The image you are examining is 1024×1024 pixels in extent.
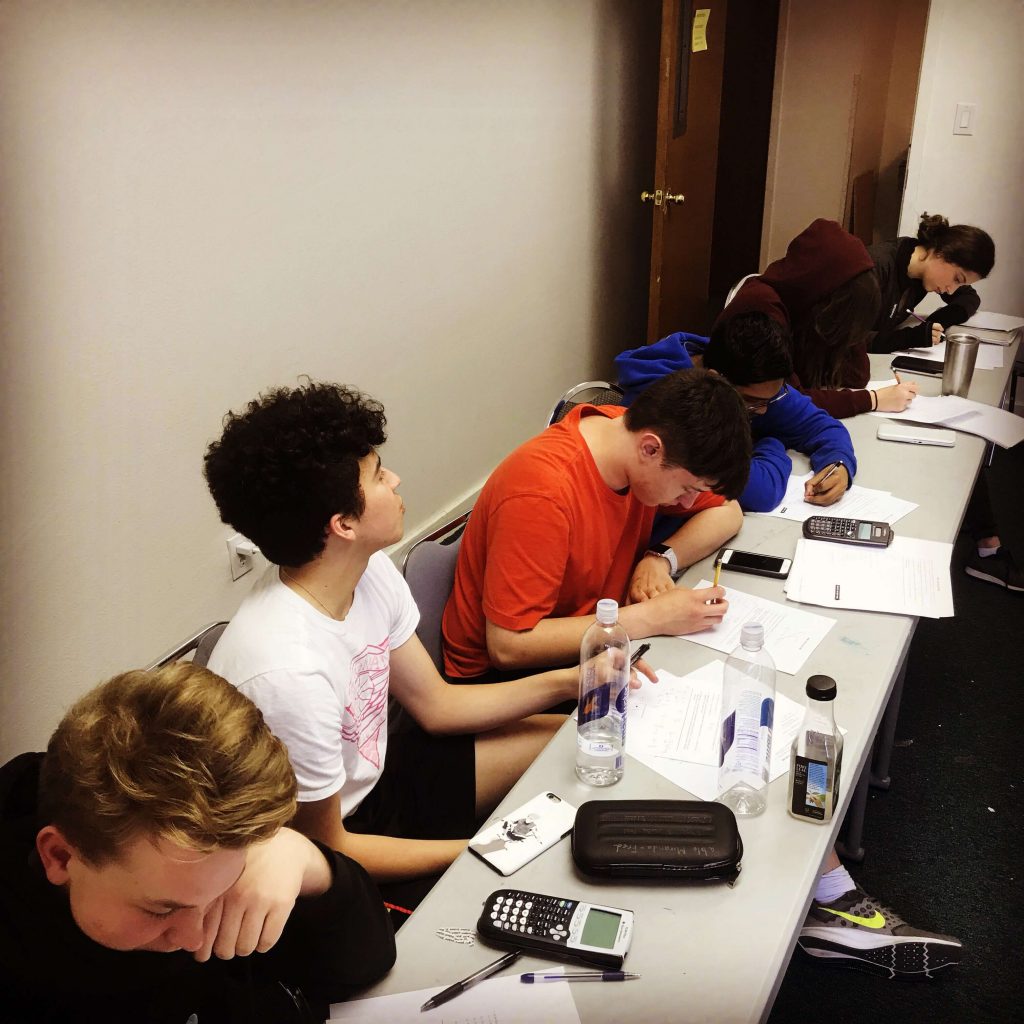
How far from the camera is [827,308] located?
8.33 ft

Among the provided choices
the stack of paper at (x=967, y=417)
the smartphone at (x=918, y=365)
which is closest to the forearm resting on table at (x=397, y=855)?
the stack of paper at (x=967, y=417)

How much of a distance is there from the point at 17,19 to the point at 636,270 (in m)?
3.14

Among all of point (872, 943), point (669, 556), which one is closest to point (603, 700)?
point (669, 556)

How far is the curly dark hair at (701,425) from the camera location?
158 centimetres

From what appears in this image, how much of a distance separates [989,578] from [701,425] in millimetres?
1941

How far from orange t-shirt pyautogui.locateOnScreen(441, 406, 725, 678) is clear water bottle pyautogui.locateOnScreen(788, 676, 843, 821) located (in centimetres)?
53

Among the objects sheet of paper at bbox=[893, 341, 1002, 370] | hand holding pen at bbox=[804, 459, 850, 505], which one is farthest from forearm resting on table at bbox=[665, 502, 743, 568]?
sheet of paper at bbox=[893, 341, 1002, 370]

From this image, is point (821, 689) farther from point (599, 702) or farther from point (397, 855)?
point (397, 855)

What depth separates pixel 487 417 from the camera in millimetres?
3365

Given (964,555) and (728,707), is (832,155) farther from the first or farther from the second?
(728,707)

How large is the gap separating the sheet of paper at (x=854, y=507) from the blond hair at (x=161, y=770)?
1.48 metres

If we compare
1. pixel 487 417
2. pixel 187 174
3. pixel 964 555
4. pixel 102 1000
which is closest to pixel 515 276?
pixel 487 417

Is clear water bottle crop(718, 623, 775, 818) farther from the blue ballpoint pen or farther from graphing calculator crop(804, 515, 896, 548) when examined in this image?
graphing calculator crop(804, 515, 896, 548)

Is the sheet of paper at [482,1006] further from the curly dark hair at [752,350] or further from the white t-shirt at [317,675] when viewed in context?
the curly dark hair at [752,350]
